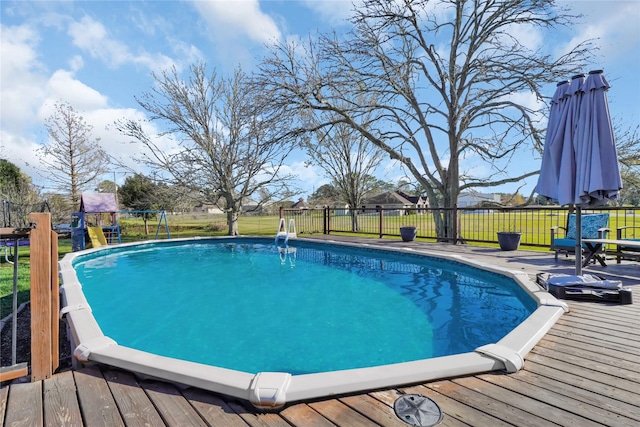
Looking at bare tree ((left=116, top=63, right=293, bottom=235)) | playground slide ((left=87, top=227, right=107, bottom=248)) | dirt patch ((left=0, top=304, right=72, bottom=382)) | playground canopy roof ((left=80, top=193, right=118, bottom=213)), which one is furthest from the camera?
bare tree ((left=116, top=63, right=293, bottom=235))

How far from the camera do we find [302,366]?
118 inches

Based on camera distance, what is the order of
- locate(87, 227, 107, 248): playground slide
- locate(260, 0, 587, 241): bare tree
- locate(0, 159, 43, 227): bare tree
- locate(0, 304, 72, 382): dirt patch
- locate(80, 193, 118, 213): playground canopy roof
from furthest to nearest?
locate(80, 193, 118, 213): playground canopy roof < locate(87, 227, 107, 248): playground slide < locate(0, 159, 43, 227): bare tree < locate(260, 0, 587, 241): bare tree < locate(0, 304, 72, 382): dirt patch

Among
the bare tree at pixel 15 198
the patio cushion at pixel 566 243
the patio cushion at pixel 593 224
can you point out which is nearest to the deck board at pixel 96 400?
the patio cushion at pixel 566 243

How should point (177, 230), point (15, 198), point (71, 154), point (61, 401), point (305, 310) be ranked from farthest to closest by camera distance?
point (177, 230)
point (71, 154)
point (15, 198)
point (305, 310)
point (61, 401)

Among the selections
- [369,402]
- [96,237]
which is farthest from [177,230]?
[369,402]

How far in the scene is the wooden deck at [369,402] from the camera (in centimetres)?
155

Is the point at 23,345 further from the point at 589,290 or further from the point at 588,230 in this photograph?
the point at 588,230

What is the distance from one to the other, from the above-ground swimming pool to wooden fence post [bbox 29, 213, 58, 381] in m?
0.23

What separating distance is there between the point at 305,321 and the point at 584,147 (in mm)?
3787

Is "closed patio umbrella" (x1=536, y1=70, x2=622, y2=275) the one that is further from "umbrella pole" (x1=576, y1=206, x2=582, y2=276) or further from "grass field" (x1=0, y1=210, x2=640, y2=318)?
"grass field" (x1=0, y1=210, x2=640, y2=318)

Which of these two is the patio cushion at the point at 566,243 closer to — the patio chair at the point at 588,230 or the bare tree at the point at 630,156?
the patio chair at the point at 588,230

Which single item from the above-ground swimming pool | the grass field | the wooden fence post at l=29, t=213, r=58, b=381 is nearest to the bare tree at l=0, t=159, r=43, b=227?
the grass field

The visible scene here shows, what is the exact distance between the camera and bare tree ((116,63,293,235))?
14555 mm

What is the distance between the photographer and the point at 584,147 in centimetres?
327
